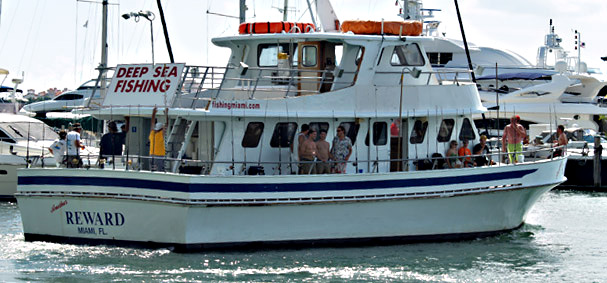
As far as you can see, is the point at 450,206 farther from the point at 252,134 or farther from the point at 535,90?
the point at 535,90

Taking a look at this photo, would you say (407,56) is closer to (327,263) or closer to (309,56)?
(309,56)

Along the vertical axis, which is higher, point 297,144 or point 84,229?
point 297,144

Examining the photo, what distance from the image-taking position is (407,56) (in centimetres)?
1934

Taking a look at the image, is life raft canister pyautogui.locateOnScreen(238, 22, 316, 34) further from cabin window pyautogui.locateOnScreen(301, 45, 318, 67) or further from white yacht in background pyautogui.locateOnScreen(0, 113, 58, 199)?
white yacht in background pyautogui.locateOnScreen(0, 113, 58, 199)

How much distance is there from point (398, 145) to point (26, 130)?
15.4m

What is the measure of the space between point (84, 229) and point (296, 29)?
5815 mm

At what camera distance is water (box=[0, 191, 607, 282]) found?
50.3 feet

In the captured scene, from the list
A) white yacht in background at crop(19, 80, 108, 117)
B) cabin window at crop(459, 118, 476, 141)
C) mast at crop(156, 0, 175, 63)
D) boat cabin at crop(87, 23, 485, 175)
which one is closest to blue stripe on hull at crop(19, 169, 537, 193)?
boat cabin at crop(87, 23, 485, 175)

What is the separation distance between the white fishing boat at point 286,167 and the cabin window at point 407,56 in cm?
3

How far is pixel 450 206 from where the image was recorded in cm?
1825

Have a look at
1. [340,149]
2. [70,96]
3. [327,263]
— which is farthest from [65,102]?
[327,263]

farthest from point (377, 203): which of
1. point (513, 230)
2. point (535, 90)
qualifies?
point (535, 90)

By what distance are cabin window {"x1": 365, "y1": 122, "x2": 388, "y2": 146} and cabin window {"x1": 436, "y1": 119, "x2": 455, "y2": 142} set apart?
4.49 feet

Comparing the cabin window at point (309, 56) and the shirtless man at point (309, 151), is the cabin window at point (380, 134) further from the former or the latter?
the cabin window at point (309, 56)
